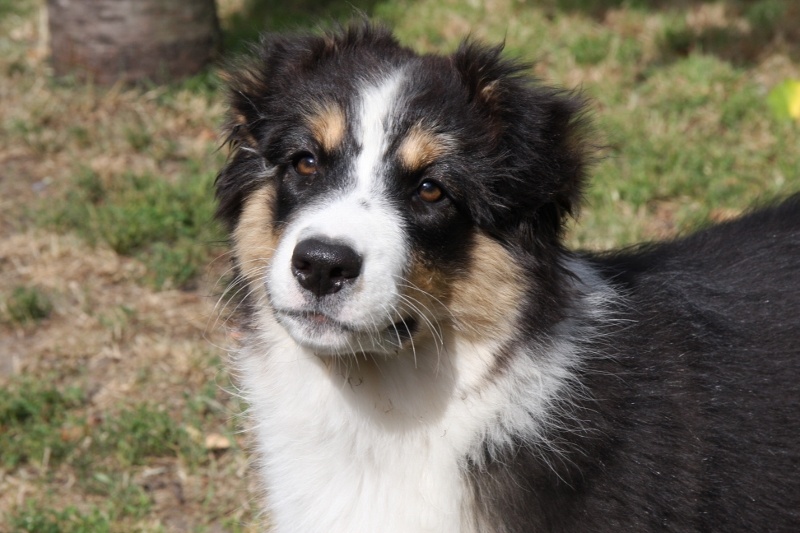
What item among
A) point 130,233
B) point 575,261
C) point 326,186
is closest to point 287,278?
point 326,186

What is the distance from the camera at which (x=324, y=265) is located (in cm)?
300

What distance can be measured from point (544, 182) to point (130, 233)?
351 cm

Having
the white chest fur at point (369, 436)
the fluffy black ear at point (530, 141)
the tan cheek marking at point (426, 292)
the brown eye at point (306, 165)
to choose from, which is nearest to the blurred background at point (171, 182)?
the fluffy black ear at point (530, 141)

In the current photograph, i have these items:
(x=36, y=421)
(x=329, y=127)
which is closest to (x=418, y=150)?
(x=329, y=127)

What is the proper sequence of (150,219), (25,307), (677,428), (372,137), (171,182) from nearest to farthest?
1. (372,137)
2. (677,428)
3. (25,307)
4. (150,219)
5. (171,182)

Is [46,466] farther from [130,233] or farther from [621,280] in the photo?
[621,280]

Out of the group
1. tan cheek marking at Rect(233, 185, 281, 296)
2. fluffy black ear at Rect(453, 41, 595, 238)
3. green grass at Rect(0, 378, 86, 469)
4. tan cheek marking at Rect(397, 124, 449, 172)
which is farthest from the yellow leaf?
green grass at Rect(0, 378, 86, 469)

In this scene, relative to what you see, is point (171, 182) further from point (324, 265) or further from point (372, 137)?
point (324, 265)

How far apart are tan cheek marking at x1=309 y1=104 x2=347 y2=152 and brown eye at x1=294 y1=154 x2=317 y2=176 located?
0.08 meters

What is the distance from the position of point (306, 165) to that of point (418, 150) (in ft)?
1.37

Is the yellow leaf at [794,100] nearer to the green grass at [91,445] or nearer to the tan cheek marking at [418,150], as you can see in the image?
the tan cheek marking at [418,150]

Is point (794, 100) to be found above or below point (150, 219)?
above

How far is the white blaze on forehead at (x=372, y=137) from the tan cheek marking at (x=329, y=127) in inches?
2.5

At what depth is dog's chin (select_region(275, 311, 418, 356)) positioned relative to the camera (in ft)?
10.4
